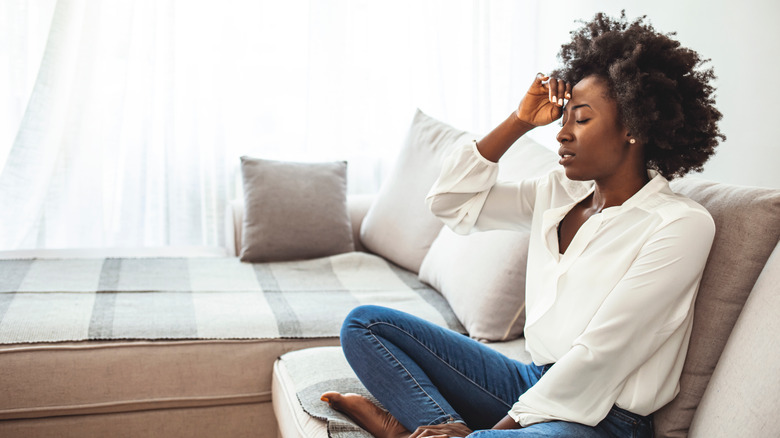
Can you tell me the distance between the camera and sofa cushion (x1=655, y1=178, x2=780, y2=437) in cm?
119

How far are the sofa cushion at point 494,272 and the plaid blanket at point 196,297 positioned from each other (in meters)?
0.10

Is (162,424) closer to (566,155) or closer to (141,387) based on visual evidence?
(141,387)

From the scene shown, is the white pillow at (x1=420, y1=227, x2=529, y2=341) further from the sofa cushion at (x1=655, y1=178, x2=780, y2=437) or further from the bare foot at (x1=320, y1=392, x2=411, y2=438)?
the sofa cushion at (x1=655, y1=178, x2=780, y2=437)

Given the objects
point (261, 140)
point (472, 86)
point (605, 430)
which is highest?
point (472, 86)

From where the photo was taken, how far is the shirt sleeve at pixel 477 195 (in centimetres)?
154

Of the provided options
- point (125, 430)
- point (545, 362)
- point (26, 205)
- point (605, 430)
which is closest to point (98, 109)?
point (26, 205)

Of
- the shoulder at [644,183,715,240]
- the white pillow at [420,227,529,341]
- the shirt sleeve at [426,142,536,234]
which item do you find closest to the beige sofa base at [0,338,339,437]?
the white pillow at [420,227,529,341]

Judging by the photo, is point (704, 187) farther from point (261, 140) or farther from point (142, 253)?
point (142, 253)

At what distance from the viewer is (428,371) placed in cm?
142

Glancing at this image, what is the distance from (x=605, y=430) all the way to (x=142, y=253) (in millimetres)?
2318

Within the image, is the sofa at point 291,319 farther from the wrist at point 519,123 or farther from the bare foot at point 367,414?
the wrist at point 519,123

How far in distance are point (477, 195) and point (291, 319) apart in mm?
680

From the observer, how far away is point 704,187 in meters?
1.35

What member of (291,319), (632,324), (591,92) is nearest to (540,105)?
(591,92)
